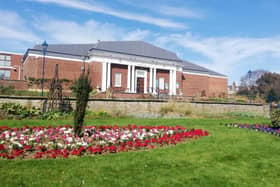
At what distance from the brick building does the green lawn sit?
1919cm

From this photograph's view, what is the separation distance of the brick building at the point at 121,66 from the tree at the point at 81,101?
17.0 metres

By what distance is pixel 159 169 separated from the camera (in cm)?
441

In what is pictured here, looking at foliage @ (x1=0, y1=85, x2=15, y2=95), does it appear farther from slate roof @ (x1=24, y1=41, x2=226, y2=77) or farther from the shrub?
slate roof @ (x1=24, y1=41, x2=226, y2=77)

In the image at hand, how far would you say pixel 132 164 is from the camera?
183 inches

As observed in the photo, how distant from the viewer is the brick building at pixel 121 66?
27750mm

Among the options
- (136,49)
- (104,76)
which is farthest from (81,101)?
(136,49)

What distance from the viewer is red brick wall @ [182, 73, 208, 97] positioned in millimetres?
36875

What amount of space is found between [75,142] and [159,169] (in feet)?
9.14

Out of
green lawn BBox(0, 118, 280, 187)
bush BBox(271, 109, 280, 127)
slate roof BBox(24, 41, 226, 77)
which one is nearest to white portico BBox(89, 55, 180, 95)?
slate roof BBox(24, 41, 226, 77)

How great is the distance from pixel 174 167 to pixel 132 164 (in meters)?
0.83

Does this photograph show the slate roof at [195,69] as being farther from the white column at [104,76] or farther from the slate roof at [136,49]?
the white column at [104,76]

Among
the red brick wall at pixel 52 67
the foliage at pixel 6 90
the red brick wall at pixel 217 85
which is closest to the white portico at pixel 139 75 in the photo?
the red brick wall at pixel 52 67

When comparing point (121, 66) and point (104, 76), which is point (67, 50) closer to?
point (104, 76)

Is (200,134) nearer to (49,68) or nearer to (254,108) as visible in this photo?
(254,108)
